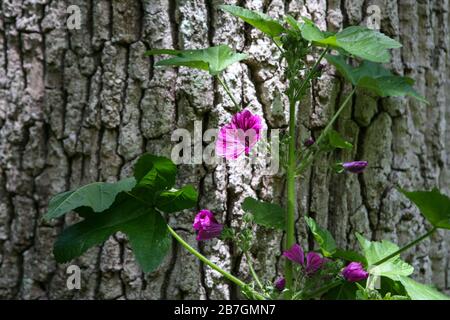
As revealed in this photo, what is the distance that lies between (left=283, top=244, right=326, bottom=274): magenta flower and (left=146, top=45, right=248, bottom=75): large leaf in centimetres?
37

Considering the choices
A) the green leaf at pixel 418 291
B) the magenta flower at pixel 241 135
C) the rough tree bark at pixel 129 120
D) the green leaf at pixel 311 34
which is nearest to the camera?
the green leaf at pixel 311 34

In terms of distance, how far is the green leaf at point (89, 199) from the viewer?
1022 mm

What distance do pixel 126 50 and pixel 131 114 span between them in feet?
0.47

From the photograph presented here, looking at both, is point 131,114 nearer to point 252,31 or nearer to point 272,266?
point 252,31

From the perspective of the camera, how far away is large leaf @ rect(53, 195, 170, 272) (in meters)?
1.10

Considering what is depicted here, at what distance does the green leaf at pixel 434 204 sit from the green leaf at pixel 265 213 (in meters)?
0.26

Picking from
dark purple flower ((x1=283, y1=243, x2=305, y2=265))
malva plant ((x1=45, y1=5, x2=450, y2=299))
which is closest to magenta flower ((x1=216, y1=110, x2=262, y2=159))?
malva plant ((x1=45, y1=5, x2=450, y2=299))

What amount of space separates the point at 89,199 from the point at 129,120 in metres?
0.36

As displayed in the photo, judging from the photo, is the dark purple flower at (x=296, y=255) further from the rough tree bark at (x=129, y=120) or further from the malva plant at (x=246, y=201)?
the rough tree bark at (x=129, y=120)

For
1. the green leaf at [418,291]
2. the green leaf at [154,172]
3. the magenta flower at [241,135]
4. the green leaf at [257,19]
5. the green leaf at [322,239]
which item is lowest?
the green leaf at [418,291]

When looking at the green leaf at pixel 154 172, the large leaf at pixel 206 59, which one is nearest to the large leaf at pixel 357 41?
the large leaf at pixel 206 59

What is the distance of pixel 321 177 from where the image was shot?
145 centimetres

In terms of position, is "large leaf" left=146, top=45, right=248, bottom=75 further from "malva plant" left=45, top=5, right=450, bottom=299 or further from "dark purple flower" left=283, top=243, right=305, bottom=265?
"dark purple flower" left=283, top=243, right=305, bottom=265
